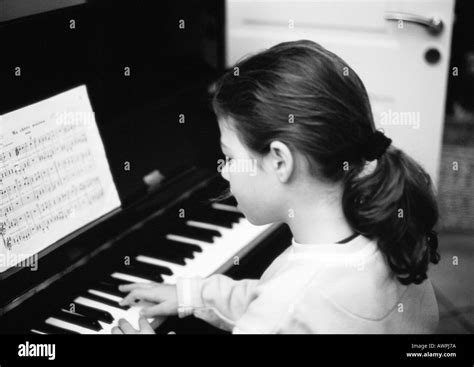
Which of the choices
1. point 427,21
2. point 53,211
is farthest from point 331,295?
point 427,21

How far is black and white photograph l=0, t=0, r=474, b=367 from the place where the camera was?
112 cm

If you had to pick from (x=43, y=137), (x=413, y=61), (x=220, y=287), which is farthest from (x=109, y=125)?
(x=413, y=61)

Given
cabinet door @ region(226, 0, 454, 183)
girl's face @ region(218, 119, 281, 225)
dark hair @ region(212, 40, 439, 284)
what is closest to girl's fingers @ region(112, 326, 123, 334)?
girl's face @ region(218, 119, 281, 225)

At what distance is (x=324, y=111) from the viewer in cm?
110

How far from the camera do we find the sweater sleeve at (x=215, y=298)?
4.34ft

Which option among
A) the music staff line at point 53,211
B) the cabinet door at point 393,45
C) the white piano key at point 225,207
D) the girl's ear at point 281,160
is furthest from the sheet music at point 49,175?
the cabinet door at point 393,45

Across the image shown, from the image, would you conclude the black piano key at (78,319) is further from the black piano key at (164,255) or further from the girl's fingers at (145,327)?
the black piano key at (164,255)

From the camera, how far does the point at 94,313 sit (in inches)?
52.0

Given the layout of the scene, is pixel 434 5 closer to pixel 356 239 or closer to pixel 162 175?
pixel 162 175

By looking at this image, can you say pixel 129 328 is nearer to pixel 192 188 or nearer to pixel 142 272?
pixel 142 272

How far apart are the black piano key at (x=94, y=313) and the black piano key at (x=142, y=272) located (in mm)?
152

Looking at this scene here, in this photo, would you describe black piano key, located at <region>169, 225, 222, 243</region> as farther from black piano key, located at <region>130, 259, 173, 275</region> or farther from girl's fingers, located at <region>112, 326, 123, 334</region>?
girl's fingers, located at <region>112, 326, 123, 334</region>

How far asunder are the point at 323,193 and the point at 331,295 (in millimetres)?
178

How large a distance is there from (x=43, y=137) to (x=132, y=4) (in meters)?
0.53
